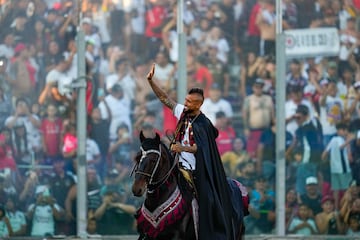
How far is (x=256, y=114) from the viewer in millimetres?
16906

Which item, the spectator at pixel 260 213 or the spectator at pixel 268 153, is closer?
the spectator at pixel 260 213

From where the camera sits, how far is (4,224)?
1648cm

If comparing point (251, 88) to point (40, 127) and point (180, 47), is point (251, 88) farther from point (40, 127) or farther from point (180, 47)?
point (40, 127)

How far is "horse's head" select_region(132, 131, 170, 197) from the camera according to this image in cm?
1003

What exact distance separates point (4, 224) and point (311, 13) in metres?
6.14

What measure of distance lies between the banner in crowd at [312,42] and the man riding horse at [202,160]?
6.24 meters

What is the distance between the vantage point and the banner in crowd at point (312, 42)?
16828mm

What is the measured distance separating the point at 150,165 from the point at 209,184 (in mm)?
890

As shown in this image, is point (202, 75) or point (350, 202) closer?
point (350, 202)

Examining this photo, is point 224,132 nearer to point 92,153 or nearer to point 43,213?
point 92,153

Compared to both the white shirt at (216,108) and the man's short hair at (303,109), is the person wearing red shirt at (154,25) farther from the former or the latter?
the man's short hair at (303,109)

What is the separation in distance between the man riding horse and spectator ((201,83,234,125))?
5.87 m

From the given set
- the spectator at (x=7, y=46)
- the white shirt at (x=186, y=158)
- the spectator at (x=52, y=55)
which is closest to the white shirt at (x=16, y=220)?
the spectator at (x=52, y=55)

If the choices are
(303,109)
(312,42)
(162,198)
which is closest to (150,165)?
(162,198)
